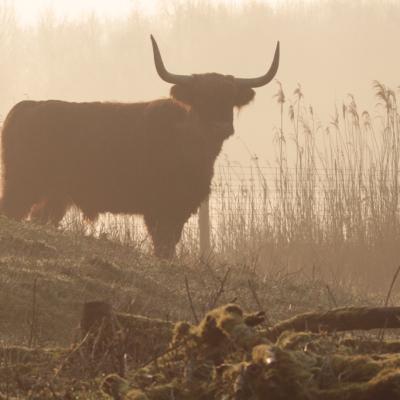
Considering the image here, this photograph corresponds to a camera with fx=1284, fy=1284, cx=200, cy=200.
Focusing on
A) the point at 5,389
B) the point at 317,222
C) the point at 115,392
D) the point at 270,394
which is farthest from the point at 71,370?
the point at 317,222

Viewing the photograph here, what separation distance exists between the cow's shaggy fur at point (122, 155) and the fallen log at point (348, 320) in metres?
8.72

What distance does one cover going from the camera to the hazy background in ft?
180

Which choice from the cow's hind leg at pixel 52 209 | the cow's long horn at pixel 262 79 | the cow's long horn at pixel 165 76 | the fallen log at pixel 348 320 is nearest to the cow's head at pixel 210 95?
the cow's long horn at pixel 165 76

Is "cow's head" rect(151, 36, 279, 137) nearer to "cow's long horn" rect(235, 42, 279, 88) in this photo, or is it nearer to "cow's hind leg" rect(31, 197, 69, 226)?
"cow's long horn" rect(235, 42, 279, 88)

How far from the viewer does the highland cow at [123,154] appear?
12141 millimetres

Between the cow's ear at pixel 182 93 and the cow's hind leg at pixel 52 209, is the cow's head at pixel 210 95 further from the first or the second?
the cow's hind leg at pixel 52 209

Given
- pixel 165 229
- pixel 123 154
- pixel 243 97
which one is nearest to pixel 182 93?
pixel 243 97

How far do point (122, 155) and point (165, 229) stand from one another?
37.6 inches

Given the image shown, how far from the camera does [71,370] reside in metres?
3.24

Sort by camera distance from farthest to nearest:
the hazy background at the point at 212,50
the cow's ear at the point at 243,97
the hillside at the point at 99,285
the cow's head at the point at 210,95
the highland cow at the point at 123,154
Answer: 1. the hazy background at the point at 212,50
2. the cow's ear at the point at 243,97
3. the cow's head at the point at 210,95
4. the highland cow at the point at 123,154
5. the hillside at the point at 99,285

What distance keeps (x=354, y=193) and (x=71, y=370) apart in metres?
10.1

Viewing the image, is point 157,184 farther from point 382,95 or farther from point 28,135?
point 382,95

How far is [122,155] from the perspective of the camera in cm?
1238

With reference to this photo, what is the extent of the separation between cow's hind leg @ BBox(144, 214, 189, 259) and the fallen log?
8.35 meters
